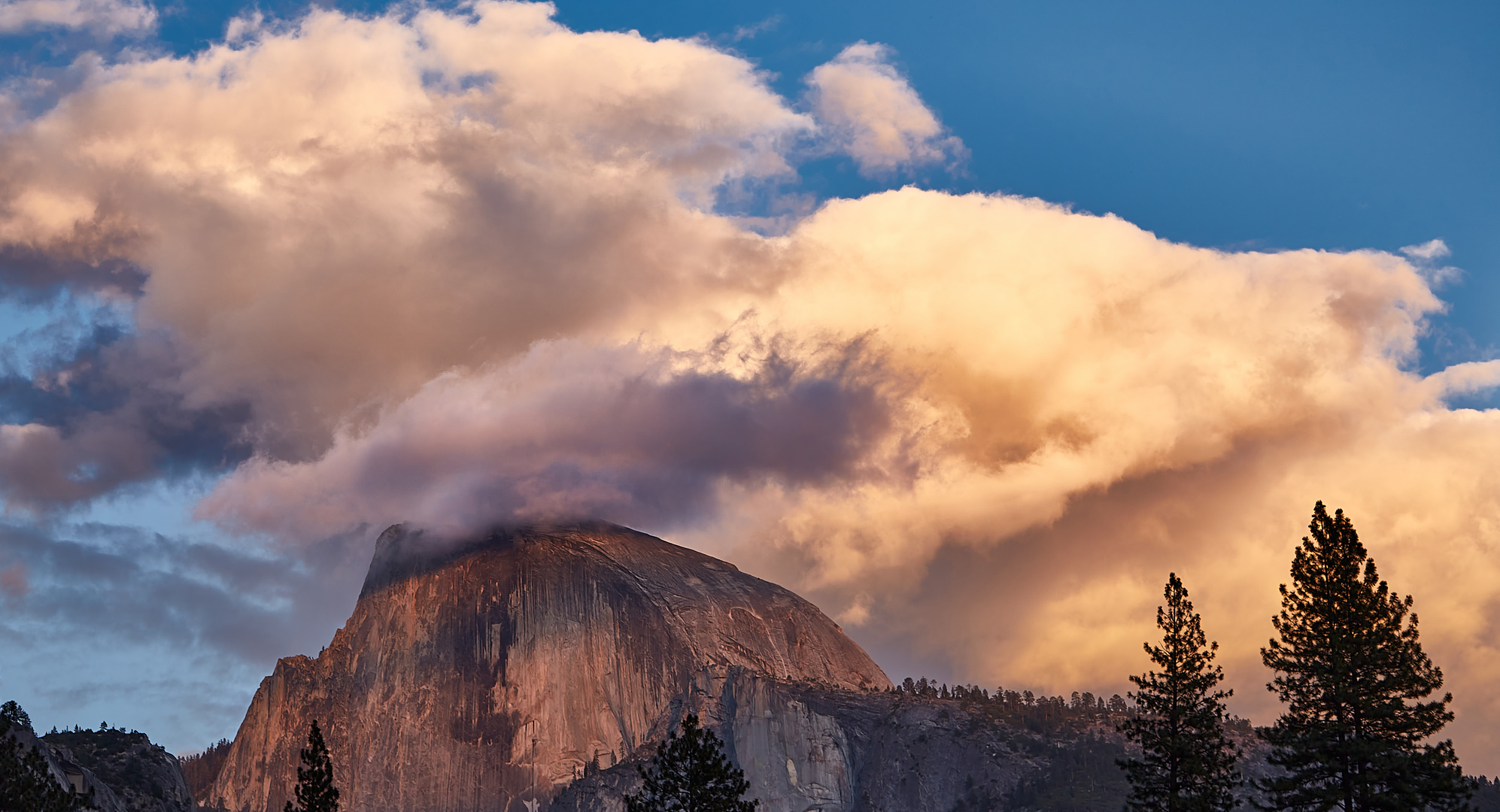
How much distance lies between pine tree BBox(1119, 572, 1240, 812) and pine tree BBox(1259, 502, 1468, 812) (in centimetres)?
471

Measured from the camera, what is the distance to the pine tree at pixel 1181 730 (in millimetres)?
95562

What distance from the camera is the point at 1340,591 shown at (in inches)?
3578

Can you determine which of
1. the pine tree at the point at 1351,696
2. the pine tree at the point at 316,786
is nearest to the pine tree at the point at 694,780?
the pine tree at the point at 316,786

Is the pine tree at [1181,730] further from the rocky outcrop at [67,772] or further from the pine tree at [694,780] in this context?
the rocky outcrop at [67,772]

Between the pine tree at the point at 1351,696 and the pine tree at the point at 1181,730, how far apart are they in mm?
4708

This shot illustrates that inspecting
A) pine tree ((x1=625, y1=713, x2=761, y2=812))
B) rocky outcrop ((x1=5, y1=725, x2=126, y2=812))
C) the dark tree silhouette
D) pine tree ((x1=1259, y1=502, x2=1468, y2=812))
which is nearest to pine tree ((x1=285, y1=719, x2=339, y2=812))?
the dark tree silhouette

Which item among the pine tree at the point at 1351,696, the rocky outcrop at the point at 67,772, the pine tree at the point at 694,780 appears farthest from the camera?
the rocky outcrop at the point at 67,772

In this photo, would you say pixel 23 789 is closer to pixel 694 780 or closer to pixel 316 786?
pixel 316 786

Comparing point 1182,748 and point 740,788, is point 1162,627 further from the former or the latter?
point 740,788

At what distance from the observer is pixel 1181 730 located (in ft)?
323

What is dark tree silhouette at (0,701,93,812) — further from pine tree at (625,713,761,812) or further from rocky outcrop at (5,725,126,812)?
pine tree at (625,713,761,812)

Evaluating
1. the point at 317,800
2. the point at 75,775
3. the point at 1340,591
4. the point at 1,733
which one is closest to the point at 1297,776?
the point at 1340,591

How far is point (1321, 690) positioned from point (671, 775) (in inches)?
1821

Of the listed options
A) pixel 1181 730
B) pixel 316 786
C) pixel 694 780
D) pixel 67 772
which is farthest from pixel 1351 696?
pixel 67 772
